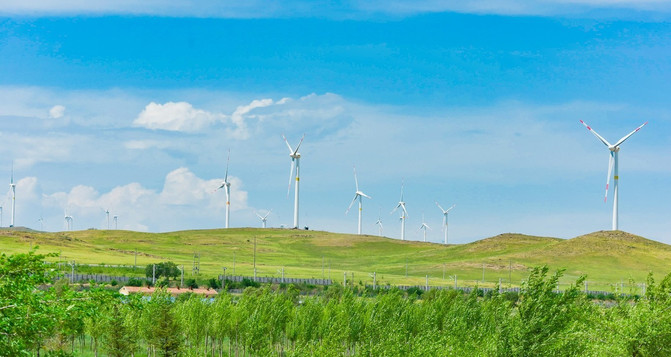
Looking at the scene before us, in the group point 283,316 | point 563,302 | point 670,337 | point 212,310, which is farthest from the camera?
point 283,316

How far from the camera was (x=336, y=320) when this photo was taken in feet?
269

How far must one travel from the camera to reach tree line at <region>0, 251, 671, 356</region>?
30.3m

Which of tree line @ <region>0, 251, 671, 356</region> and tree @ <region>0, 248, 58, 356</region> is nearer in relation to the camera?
tree @ <region>0, 248, 58, 356</region>

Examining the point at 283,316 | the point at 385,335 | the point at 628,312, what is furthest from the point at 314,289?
the point at 628,312

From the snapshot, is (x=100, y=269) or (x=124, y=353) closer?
(x=124, y=353)

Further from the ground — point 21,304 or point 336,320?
point 21,304

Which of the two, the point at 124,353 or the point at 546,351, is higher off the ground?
the point at 546,351

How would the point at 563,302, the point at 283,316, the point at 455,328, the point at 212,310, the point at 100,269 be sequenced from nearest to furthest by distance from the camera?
the point at 563,302 → the point at 455,328 → the point at 212,310 → the point at 283,316 → the point at 100,269

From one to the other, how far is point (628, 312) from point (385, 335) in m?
27.4

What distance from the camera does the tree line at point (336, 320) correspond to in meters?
30.3

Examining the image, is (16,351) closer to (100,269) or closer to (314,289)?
(314,289)

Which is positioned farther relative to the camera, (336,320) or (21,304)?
(336,320)

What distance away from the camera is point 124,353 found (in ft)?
219

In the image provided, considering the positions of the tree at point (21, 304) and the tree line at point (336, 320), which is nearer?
the tree at point (21, 304)
